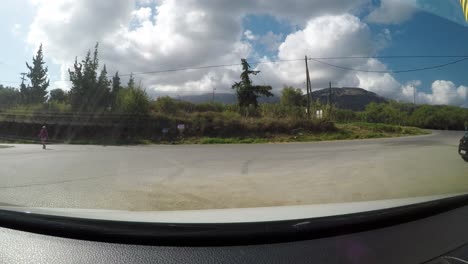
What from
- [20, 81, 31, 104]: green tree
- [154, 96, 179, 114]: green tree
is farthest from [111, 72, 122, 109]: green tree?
[20, 81, 31, 104]: green tree

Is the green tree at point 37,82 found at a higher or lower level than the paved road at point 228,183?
higher

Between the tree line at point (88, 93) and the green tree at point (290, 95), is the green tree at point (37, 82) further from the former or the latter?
the green tree at point (290, 95)

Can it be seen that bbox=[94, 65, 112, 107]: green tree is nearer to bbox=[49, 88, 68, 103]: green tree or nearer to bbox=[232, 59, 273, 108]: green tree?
bbox=[49, 88, 68, 103]: green tree

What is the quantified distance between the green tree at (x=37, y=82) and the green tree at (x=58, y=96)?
4.01 feet

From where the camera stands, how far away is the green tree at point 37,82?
20.6 m

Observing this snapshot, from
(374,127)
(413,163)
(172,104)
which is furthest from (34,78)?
(374,127)

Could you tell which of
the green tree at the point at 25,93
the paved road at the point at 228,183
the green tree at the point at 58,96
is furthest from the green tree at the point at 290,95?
the paved road at the point at 228,183

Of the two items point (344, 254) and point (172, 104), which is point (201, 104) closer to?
point (172, 104)

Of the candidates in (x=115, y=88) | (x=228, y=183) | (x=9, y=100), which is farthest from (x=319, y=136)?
(x=9, y=100)

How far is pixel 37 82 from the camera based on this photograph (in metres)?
23.5

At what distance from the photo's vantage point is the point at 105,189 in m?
5.62

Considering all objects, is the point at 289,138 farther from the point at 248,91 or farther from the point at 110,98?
the point at 110,98

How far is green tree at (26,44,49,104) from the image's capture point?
813 inches

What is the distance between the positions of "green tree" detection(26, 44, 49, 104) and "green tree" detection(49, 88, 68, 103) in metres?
1.22
